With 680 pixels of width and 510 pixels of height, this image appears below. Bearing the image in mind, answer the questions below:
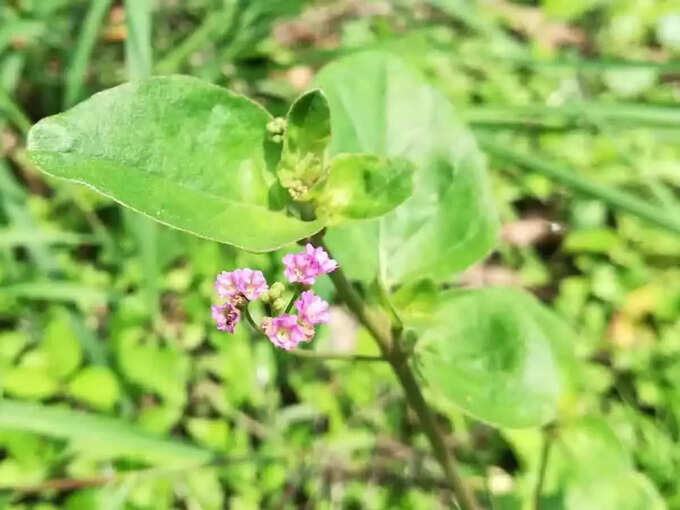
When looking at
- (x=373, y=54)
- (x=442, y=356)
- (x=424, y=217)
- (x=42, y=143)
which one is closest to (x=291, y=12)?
(x=373, y=54)

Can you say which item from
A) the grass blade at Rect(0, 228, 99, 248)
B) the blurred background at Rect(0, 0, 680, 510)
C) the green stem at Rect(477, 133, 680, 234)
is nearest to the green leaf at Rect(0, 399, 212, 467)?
the blurred background at Rect(0, 0, 680, 510)

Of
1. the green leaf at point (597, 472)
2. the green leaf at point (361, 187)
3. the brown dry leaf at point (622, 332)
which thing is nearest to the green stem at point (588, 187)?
the brown dry leaf at point (622, 332)

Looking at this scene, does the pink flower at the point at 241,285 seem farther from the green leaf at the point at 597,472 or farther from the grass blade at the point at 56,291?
the grass blade at the point at 56,291

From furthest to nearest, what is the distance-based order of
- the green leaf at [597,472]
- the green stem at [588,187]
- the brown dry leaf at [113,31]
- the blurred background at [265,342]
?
the brown dry leaf at [113,31] < the green stem at [588,187] < the blurred background at [265,342] < the green leaf at [597,472]

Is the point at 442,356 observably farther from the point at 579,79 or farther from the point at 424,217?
the point at 579,79

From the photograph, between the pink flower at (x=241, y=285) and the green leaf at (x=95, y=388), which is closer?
the pink flower at (x=241, y=285)

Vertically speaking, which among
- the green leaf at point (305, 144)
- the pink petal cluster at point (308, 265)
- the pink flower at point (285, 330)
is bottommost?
the pink flower at point (285, 330)

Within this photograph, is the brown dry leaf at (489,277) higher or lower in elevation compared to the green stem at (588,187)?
lower

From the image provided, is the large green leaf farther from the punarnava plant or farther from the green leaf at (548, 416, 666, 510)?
the green leaf at (548, 416, 666, 510)
